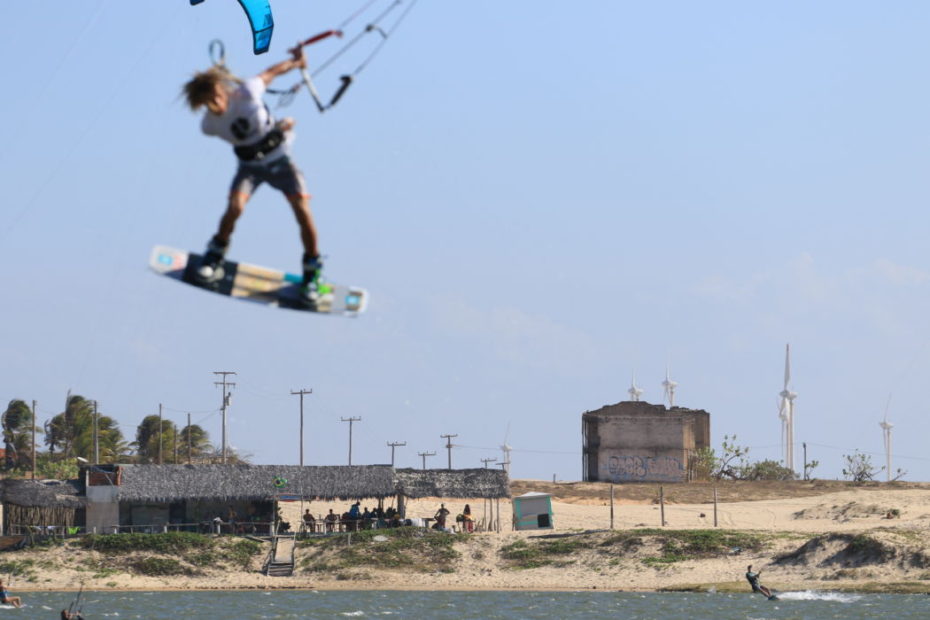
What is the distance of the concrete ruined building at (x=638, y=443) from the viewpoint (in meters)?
117

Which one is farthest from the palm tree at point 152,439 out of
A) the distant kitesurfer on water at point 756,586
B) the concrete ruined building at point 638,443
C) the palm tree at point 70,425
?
the distant kitesurfer on water at point 756,586

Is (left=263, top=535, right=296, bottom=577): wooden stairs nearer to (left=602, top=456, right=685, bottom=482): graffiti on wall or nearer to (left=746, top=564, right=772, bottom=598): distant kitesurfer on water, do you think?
(left=746, top=564, right=772, bottom=598): distant kitesurfer on water

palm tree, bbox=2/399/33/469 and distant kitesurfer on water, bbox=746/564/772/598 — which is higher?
palm tree, bbox=2/399/33/469

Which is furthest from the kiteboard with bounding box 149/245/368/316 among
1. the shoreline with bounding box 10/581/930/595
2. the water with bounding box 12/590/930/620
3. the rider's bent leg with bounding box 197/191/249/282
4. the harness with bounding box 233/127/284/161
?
the shoreline with bounding box 10/581/930/595

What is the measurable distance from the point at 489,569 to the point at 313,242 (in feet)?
202

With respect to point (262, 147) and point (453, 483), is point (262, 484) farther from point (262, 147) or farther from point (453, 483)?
point (262, 147)

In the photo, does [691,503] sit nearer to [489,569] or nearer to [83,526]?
[489,569]

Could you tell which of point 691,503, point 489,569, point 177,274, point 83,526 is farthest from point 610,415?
point 177,274

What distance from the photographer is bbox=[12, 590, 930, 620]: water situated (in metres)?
66.6

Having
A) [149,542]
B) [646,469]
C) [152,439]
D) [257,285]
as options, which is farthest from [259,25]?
[152,439]

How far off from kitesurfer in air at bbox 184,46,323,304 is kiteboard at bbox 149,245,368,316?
0.23 metres

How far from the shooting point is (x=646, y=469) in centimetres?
11675

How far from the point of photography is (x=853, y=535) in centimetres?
7481

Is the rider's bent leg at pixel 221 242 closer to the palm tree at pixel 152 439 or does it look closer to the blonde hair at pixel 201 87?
the blonde hair at pixel 201 87
